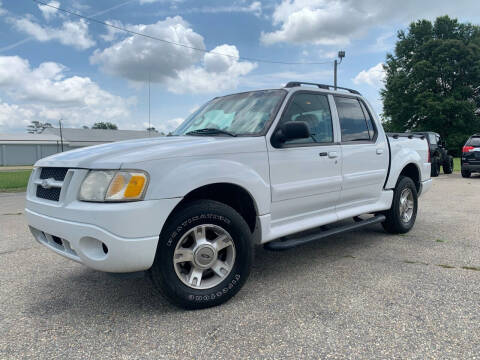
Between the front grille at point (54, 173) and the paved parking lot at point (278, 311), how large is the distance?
41.4 inches

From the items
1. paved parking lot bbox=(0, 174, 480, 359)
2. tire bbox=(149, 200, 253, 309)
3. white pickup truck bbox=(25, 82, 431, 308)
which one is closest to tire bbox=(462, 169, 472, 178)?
paved parking lot bbox=(0, 174, 480, 359)

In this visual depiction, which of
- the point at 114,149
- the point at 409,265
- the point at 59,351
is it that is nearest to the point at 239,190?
the point at 114,149

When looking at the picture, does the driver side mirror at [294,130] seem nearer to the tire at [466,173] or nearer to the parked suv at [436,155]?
the parked suv at [436,155]

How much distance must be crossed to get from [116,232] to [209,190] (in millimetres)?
922

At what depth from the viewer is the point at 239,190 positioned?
332 centimetres

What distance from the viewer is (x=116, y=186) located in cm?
268

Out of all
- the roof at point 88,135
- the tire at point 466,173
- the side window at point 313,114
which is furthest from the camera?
the roof at point 88,135

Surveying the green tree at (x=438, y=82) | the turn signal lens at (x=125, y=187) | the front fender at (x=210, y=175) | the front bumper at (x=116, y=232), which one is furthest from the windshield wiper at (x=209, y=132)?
the green tree at (x=438, y=82)

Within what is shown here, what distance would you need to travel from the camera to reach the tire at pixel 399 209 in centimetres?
518

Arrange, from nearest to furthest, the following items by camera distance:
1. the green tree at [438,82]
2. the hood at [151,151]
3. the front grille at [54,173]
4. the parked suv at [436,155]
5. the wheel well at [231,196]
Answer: the hood at [151,151] < the front grille at [54,173] < the wheel well at [231,196] < the parked suv at [436,155] < the green tree at [438,82]

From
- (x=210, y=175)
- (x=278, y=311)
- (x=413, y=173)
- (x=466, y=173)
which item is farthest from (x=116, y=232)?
(x=466, y=173)

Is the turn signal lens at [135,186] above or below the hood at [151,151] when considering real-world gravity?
below

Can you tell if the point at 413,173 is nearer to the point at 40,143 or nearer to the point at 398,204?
the point at 398,204

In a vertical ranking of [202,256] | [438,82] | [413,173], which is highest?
[438,82]
